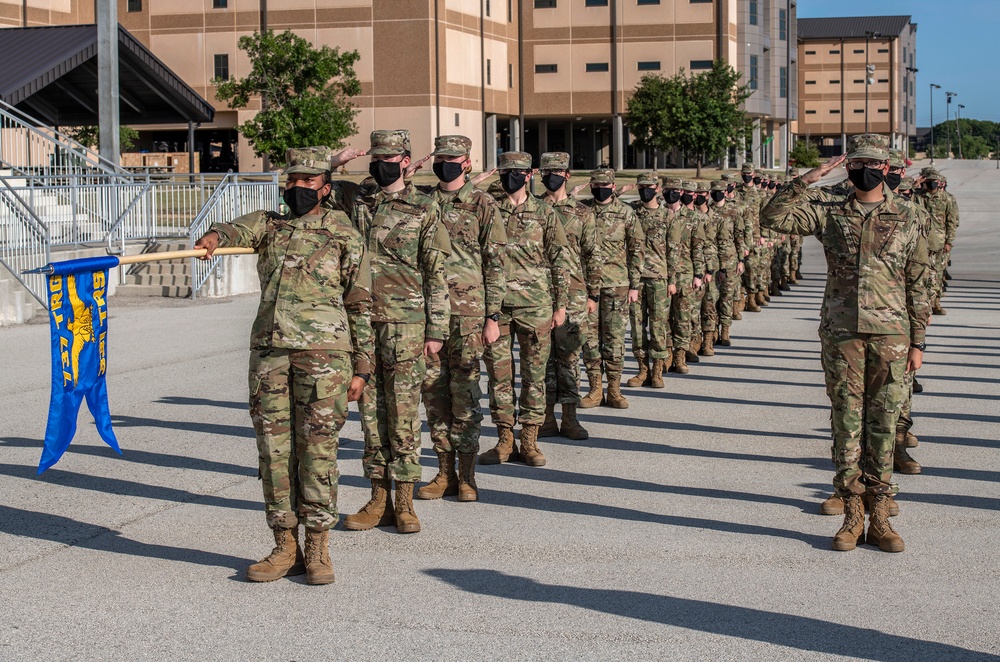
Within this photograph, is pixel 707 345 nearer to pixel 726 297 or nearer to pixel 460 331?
pixel 726 297

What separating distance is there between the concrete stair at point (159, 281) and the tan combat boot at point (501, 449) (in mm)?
14474

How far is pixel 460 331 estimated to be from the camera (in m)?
8.30

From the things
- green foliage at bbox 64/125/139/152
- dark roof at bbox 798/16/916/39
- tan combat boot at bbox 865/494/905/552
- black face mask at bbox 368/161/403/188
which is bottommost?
tan combat boot at bbox 865/494/905/552

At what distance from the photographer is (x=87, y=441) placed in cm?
1047

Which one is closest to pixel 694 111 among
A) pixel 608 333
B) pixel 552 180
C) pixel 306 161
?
pixel 608 333

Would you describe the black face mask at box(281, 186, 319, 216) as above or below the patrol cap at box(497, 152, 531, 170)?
below

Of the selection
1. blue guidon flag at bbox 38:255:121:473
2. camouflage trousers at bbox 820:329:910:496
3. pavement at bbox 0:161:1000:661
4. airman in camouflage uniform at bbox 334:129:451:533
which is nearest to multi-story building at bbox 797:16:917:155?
pavement at bbox 0:161:1000:661

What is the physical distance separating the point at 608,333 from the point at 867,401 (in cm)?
473

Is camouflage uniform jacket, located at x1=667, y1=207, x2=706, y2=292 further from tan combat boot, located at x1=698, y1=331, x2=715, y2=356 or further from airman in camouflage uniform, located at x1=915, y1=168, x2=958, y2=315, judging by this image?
airman in camouflage uniform, located at x1=915, y1=168, x2=958, y2=315

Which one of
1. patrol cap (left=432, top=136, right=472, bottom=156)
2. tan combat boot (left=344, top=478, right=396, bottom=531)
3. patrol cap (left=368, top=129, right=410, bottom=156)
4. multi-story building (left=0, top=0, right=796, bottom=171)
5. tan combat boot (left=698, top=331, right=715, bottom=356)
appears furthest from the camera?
multi-story building (left=0, top=0, right=796, bottom=171)

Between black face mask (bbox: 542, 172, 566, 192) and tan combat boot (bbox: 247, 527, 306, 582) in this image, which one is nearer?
tan combat boot (bbox: 247, 527, 306, 582)

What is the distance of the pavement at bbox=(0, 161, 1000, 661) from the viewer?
578 centimetres

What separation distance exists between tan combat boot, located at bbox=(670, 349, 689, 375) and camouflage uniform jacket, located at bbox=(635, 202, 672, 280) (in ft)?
4.13

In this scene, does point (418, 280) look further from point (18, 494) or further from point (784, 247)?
point (784, 247)
